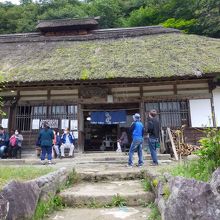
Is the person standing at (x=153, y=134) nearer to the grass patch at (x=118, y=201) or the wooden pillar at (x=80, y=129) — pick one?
the grass patch at (x=118, y=201)

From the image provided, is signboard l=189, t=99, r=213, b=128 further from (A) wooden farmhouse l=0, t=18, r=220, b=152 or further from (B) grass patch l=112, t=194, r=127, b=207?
(B) grass patch l=112, t=194, r=127, b=207

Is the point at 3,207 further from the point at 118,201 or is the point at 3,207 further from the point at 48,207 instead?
the point at 118,201

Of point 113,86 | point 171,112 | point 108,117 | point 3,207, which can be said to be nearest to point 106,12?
point 113,86

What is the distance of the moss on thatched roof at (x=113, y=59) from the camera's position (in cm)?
1124

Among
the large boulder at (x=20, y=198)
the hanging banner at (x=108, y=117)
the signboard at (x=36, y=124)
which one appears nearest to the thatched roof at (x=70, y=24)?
the hanging banner at (x=108, y=117)

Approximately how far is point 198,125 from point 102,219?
865cm

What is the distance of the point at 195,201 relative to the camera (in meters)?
2.86

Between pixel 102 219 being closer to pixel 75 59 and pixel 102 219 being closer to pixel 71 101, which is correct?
pixel 71 101

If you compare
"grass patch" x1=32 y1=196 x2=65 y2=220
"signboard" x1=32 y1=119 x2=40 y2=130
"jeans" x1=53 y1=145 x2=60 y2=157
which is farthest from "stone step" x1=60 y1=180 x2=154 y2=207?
"signboard" x1=32 y1=119 x2=40 y2=130

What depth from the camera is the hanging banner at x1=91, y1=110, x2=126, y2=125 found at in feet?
42.1

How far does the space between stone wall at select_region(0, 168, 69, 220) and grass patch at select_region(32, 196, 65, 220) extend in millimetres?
83

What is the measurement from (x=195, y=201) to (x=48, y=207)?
2473 mm

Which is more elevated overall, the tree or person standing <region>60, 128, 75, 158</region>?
the tree

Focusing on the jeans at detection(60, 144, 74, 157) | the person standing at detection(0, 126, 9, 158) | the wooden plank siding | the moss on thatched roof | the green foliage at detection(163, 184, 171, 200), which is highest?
the moss on thatched roof
